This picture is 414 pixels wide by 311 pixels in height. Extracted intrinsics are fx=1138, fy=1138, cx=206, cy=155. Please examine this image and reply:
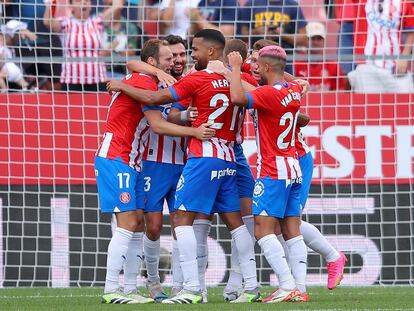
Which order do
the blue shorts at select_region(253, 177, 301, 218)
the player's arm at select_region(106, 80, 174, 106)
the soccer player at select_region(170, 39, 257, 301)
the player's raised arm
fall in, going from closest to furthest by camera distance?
1. the player's raised arm
2. the blue shorts at select_region(253, 177, 301, 218)
3. the player's arm at select_region(106, 80, 174, 106)
4. the soccer player at select_region(170, 39, 257, 301)

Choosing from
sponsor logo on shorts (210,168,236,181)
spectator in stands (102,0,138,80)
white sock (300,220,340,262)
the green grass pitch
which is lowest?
the green grass pitch

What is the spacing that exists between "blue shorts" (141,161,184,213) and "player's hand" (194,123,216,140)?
720mm

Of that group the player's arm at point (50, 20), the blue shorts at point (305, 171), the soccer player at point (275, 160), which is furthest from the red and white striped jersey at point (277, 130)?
the player's arm at point (50, 20)

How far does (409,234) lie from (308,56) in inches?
95.4

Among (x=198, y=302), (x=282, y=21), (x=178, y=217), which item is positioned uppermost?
(x=282, y=21)

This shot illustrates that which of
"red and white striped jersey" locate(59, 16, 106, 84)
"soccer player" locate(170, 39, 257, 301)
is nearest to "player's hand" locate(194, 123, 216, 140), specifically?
"soccer player" locate(170, 39, 257, 301)

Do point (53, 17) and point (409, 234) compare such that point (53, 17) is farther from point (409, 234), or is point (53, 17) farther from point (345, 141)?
point (409, 234)

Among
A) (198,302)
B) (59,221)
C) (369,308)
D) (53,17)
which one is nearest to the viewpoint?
(369,308)

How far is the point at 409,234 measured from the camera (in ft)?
42.8

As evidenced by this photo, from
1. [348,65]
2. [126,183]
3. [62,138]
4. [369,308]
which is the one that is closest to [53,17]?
[62,138]

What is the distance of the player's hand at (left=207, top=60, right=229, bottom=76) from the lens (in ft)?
30.9

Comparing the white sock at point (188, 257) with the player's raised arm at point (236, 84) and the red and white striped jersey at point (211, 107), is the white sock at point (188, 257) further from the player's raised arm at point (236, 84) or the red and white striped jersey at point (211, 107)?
the player's raised arm at point (236, 84)

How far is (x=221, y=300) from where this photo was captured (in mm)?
10078

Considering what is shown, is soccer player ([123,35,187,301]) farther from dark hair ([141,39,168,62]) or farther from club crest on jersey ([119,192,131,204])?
club crest on jersey ([119,192,131,204])
